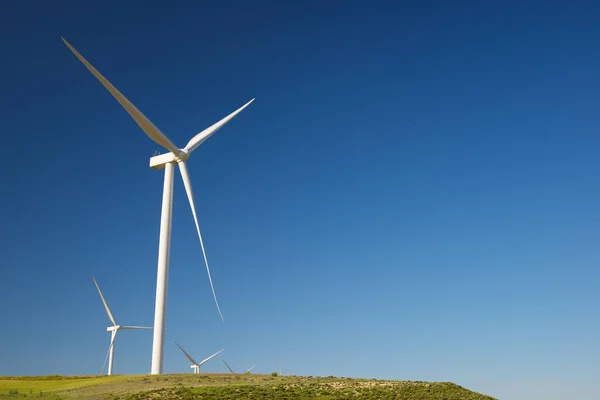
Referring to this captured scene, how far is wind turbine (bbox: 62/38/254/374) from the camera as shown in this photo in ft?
229

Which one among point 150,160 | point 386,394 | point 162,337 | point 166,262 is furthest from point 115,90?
point 386,394

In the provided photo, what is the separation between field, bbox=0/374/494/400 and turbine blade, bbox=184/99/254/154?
104ft

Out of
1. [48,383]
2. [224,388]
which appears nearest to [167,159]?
[48,383]

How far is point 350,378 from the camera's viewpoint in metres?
70.1

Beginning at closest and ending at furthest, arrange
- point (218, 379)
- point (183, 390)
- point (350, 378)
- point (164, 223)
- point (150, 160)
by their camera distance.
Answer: point (183, 390) < point (218, 379) < point (350, 378) < point (164, 223) < point (150, 160)

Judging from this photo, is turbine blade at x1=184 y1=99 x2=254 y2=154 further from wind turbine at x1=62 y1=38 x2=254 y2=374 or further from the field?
the field

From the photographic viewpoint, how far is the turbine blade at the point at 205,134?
3351 inches

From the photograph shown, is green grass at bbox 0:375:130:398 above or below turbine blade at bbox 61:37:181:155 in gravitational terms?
below

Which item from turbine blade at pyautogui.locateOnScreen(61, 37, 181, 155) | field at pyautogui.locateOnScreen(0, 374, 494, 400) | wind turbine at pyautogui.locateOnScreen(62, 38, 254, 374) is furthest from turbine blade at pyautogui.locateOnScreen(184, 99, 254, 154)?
Result: field at pyautogui.locateOnScreen(0, 374, 494, 400)

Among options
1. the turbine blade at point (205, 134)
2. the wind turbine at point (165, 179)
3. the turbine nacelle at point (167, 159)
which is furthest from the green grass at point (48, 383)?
the turbine blade at point (205, 134)

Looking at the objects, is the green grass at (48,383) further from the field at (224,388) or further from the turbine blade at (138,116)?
the turbine blade at (138,116)

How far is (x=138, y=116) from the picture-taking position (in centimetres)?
7694

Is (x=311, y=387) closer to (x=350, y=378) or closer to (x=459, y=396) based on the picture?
(x=350, y=378)

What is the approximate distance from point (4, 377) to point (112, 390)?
2705cm
